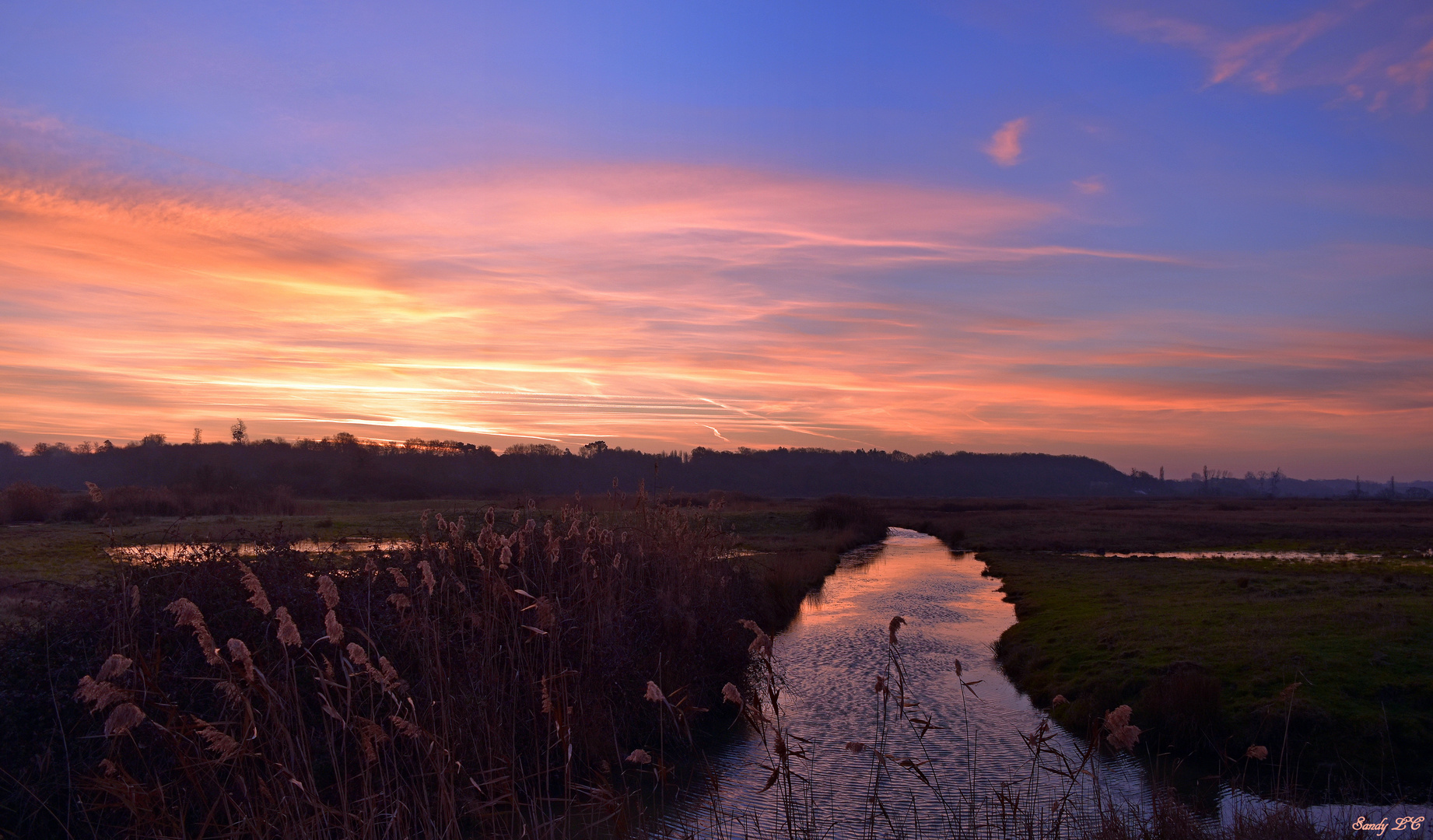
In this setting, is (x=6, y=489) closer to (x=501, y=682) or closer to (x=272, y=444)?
(x=501, y=682)

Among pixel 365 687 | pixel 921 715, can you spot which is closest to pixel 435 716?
pixel 365 687

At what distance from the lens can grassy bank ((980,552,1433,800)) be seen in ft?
38.6

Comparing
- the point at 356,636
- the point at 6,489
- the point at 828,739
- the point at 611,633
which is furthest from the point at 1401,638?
the point at 6,489

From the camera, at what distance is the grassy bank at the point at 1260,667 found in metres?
11.8

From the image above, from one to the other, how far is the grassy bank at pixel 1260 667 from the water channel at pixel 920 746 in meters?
0.87

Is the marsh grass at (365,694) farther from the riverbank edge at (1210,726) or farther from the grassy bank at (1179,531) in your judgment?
the grassy bank at (1179,531)

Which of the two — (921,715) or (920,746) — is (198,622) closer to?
(920,746)

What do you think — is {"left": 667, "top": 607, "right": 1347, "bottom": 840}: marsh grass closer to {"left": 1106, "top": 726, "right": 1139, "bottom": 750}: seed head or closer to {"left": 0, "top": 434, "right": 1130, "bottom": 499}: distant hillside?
{"left": 1106, "top": 726, "right": 1139, "bottom": 750}: seed head

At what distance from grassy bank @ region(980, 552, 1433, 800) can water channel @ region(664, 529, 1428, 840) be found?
0.87m

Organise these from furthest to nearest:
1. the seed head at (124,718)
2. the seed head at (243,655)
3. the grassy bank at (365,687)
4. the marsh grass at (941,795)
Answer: the marsh grass at (941,795), the grassy bank at (365,687), the seed head at (243,655), the seed head at (124,718)

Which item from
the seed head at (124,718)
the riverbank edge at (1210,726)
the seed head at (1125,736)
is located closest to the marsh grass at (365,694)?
the seed head at (124,718)

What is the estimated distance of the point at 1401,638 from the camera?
618 inches

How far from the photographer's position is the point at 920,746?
12336 millimetres

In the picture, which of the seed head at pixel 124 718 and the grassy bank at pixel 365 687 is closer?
Result: the seed head at pixel 124 718
